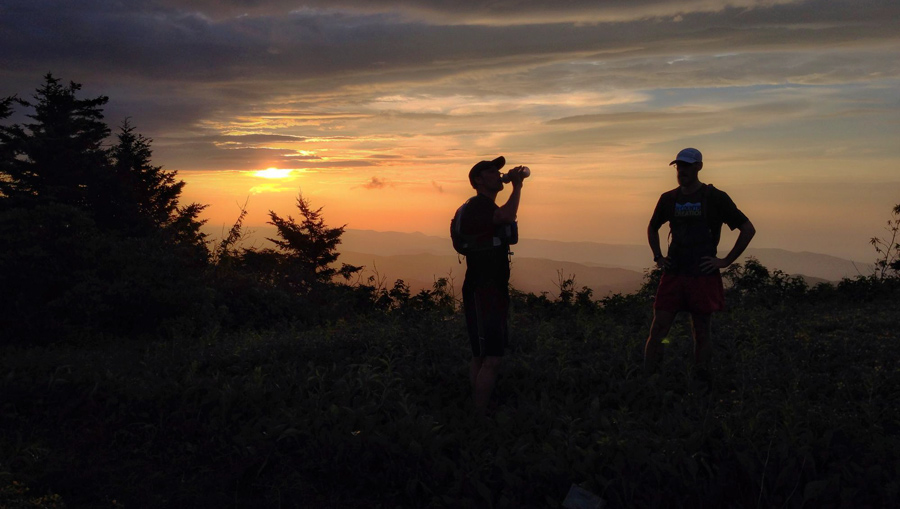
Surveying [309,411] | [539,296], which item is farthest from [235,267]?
[309,411]

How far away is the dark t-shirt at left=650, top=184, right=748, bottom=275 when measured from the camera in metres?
6.46

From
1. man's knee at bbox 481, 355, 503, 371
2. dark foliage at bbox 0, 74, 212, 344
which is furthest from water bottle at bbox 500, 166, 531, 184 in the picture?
dark foliage at bbox 0, 74, 212, 344

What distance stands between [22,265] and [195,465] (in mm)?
6859

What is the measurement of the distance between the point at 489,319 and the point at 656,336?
6.42ft

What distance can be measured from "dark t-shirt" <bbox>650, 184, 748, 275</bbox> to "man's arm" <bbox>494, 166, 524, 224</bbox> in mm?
1882

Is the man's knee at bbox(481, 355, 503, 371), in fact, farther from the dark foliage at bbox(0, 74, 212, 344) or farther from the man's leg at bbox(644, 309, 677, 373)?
the dark foliage at bbox(0, 74, 212, 344)

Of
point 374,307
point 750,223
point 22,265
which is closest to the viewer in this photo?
point 750,223

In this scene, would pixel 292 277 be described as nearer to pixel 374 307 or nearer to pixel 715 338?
pixel 374 307

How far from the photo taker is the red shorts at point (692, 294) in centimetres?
643

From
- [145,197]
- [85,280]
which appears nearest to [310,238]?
[145,197]

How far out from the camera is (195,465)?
18.3 ft

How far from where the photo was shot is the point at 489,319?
18.8ft

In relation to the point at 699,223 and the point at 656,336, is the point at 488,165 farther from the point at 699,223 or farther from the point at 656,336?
the point at 656,336

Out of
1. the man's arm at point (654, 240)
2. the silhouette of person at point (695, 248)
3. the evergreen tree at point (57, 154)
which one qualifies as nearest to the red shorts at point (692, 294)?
the silhouette of person at point (695, 248)
